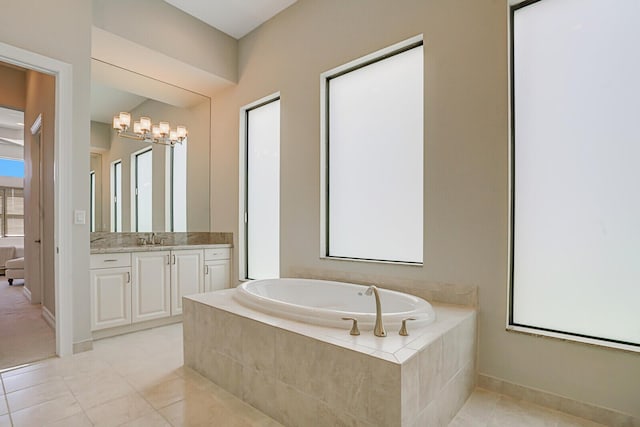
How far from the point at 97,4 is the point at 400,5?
2515 mm

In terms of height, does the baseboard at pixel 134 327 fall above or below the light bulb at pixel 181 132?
below

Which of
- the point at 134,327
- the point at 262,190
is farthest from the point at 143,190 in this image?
the point at 134,327

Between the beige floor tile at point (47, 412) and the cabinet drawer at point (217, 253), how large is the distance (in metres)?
1.92

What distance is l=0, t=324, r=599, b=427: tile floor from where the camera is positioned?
175 cm

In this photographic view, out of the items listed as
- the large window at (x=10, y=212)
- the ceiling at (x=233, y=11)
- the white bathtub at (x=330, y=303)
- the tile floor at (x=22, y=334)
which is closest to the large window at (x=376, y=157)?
the white bathtub at (x=330, y=303)

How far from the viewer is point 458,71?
2.24 metres

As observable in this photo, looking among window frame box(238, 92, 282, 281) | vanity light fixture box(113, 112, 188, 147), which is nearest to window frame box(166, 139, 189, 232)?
vanity light fixture box(113, 112, 188, 147)

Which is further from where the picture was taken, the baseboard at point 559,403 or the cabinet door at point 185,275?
the cabinet door at point 185,275

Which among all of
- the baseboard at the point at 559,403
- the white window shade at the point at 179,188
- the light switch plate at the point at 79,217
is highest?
the white window shade at the point at 179,188

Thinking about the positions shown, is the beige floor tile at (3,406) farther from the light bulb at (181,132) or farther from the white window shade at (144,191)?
the light bulb at (181,132)

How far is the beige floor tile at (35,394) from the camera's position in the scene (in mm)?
1909

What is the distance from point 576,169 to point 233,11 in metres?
3.33

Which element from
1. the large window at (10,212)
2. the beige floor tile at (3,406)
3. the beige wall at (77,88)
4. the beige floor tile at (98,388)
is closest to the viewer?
the beige floor tile at (3,406)

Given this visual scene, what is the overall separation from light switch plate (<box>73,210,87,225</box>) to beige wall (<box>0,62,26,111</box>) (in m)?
2.87
